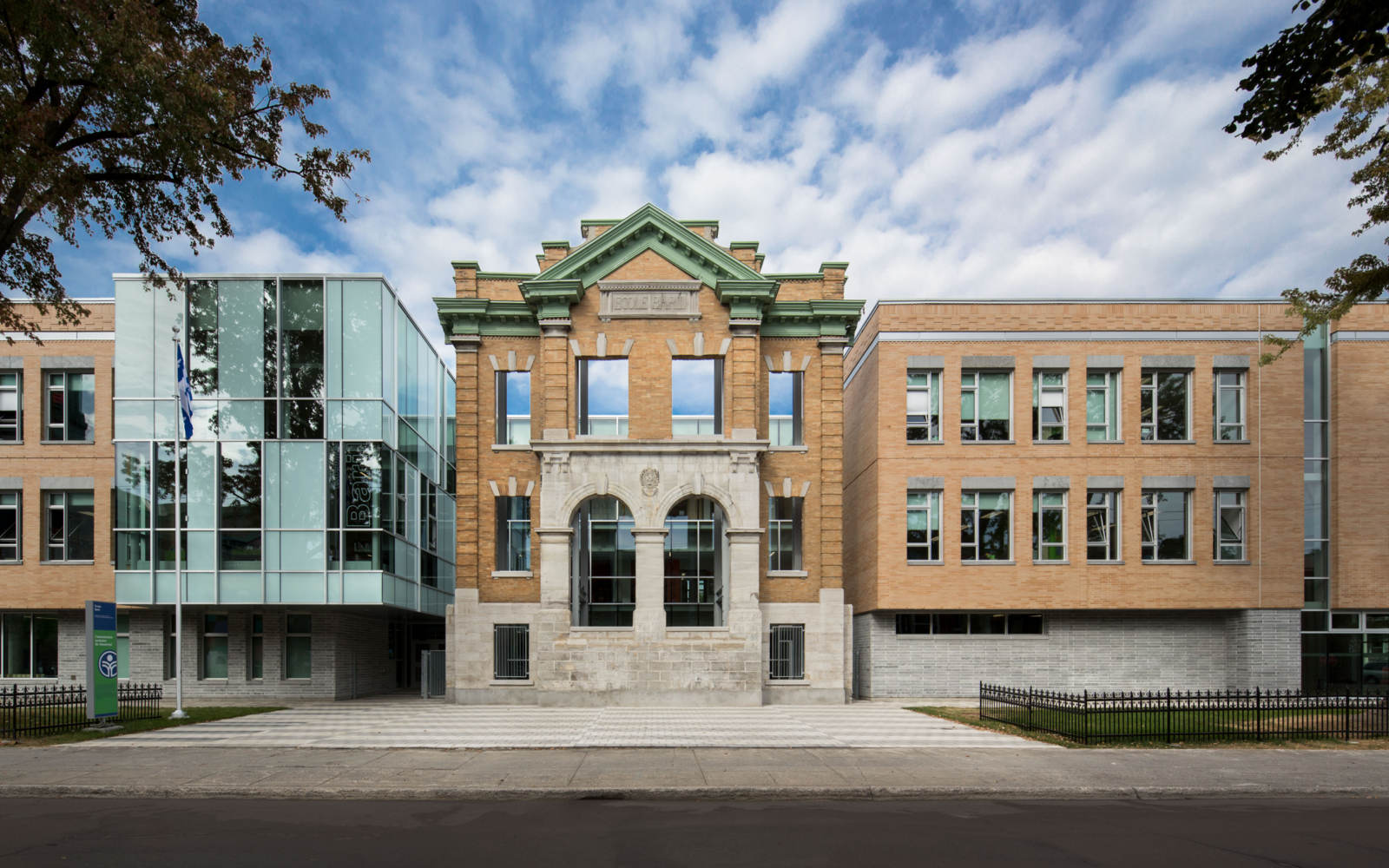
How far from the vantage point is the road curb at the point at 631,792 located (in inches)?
510

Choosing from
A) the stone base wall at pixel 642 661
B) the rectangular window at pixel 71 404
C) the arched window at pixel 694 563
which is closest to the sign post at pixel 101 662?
the stone base wall at pixel 642 661

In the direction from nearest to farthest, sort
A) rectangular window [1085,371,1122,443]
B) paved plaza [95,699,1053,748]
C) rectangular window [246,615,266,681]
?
paved plaza [95,699,1053,748], rectangular window [246,615,266,681], rectangular window [1085,371,1122,443]

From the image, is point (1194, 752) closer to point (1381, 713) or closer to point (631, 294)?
point (1381, 713)

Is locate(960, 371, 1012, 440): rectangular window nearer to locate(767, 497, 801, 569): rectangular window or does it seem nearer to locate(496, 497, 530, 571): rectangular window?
locate(767, 497, 801, 569): rectangular window

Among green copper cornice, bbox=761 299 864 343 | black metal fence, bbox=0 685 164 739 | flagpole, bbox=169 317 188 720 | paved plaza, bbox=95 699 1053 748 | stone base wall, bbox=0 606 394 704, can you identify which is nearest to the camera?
paved plaza, bbox=95 699 1053 748

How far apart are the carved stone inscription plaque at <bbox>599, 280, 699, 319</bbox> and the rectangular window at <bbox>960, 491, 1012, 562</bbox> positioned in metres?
11.2

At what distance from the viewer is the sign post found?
1934 centimetres

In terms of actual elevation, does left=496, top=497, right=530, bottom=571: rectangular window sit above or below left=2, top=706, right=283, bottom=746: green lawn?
above

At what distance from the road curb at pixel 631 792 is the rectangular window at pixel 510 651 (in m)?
13.2

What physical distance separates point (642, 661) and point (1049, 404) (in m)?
16.0

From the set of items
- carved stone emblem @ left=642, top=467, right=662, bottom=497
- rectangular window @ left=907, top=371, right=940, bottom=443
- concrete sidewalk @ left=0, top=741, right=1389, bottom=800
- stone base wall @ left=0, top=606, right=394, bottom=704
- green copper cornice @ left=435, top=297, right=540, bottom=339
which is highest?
green copper cornice @ left=435, top=297, right=540, bottom=339

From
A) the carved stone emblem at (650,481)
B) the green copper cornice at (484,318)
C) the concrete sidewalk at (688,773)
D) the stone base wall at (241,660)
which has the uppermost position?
the green copper cornice at (484,318)

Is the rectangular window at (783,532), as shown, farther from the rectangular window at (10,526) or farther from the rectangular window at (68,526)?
the rectangular window at (10,526)

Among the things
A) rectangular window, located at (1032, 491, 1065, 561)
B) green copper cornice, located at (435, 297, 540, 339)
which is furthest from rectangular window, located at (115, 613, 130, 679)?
rectangular window, located at (1032, 491, 1065, 561)
